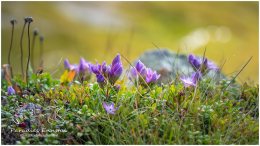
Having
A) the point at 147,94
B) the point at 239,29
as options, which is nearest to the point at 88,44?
the point at 239,29

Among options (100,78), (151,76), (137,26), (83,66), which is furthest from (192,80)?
(137,26)

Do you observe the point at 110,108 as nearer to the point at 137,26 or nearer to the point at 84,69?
the point at 84,69

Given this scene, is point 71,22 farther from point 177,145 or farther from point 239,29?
point 177,145

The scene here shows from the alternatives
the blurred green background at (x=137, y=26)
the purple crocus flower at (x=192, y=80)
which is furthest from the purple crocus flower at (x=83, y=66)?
the blurred green background at (x=137, y=26)

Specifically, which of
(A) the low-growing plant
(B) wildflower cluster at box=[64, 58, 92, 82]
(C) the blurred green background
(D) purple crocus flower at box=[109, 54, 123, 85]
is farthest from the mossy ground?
(C) the blurred green background

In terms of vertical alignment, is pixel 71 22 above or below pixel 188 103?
above

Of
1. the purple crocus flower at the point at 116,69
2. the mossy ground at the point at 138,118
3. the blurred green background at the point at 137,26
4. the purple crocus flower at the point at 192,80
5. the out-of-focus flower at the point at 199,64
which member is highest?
the blurred green background at the point at 137,26

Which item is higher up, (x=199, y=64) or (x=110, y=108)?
(x=199, y=64)

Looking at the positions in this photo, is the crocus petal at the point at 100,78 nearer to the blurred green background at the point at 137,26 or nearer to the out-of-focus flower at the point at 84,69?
the out-of-focus flower at the point at 84,69
